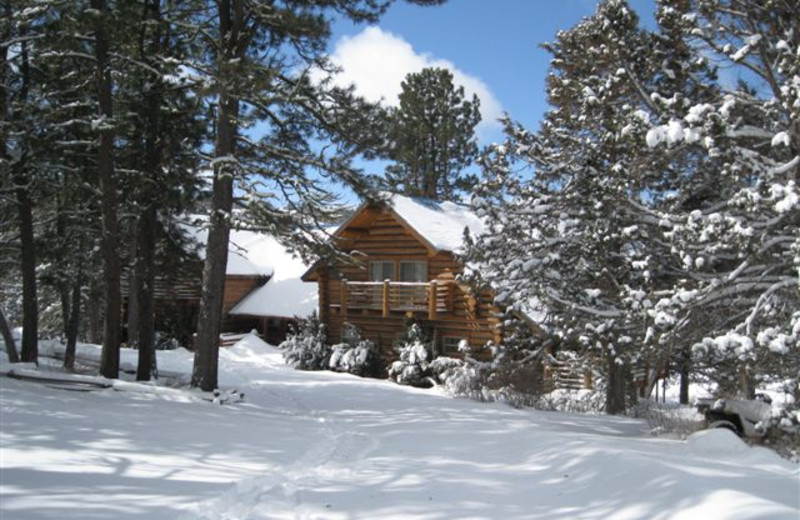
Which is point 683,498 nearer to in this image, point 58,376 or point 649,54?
point 649,54

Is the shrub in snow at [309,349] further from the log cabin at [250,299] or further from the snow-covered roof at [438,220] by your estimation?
the snow-covered roof at [438,220]

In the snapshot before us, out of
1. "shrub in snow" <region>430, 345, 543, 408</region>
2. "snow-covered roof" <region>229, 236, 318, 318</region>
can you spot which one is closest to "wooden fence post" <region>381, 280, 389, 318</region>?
"shrub in snow" <region>430, 345, 543, 408</region>

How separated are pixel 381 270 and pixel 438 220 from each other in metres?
3.31

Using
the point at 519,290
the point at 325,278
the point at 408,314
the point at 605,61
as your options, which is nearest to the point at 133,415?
the point at 519,290

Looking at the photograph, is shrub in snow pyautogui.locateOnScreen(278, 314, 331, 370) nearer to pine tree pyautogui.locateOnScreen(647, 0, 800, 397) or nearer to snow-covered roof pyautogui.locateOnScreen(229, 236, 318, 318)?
snow-covered roof pyautogui.locateOnScreen(229, 236, 318, 318)

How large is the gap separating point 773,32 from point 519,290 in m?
6.48

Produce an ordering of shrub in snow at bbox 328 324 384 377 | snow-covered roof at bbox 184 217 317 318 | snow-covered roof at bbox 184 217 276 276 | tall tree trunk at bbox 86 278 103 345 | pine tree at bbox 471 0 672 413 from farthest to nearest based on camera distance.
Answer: snow-covered roof at bbox 184 217 276 276 → snow-covered roof at bbox 184 217 317 318 → shrub in snow at bbox 328 324 384 377 → tall tree trunk at bbox 86 278 103 345 → pine tree at bbox 471 0 672 413

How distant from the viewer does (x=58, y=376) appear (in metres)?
12.1

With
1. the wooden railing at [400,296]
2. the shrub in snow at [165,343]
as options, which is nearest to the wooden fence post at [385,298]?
the wooden railing at [400,296]

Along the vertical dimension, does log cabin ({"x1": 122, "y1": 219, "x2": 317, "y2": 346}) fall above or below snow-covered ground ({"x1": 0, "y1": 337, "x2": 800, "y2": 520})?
above

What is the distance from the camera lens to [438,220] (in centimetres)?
2453

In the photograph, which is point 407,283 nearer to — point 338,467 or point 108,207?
point 108,207

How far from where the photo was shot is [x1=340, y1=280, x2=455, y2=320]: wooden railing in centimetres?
2275

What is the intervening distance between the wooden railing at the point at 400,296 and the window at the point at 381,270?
0.90m
